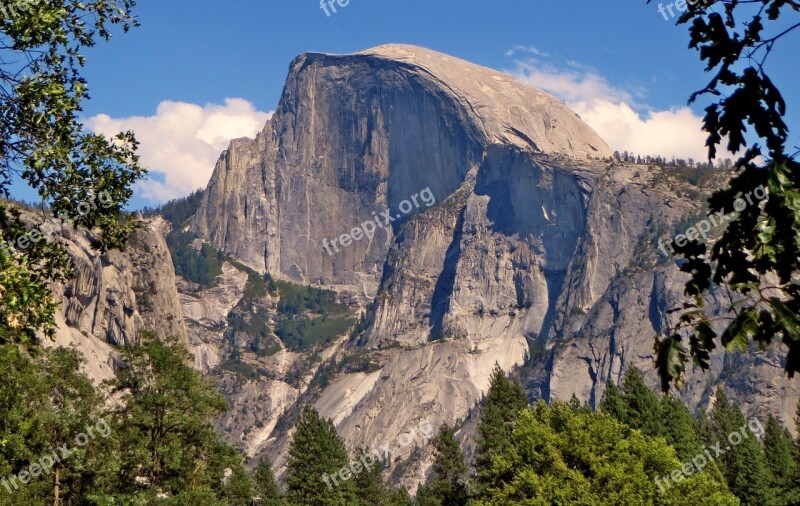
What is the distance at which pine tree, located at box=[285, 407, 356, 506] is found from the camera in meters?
89.8

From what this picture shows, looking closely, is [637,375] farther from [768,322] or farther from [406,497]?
[768,322]

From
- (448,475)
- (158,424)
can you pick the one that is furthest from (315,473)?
(158,424)

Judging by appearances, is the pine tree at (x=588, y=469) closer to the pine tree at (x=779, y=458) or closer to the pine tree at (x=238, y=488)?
the pine tree at (x=238, y=488)

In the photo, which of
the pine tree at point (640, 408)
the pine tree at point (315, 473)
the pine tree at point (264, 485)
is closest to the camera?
the pine tree at point (640, 408)

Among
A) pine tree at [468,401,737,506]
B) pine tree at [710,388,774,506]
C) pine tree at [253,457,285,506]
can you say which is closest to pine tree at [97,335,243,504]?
pine tree at [468,401,737,506]

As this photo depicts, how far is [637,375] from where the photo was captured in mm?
91500

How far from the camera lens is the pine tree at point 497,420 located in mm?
84375

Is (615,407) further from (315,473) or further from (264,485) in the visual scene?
(264,485)

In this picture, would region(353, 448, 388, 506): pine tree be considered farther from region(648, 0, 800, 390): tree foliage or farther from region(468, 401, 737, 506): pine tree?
region(648, 0, 800, 390): tree foliage

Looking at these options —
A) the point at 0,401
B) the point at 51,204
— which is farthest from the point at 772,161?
the point at 0,401

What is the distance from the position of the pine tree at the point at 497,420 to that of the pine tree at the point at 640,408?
8945 millimetres

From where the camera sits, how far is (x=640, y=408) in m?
87.0

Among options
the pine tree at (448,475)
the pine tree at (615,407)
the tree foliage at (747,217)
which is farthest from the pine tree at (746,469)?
the tree foliage at (747,217)

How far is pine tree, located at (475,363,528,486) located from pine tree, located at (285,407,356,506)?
487 inches
